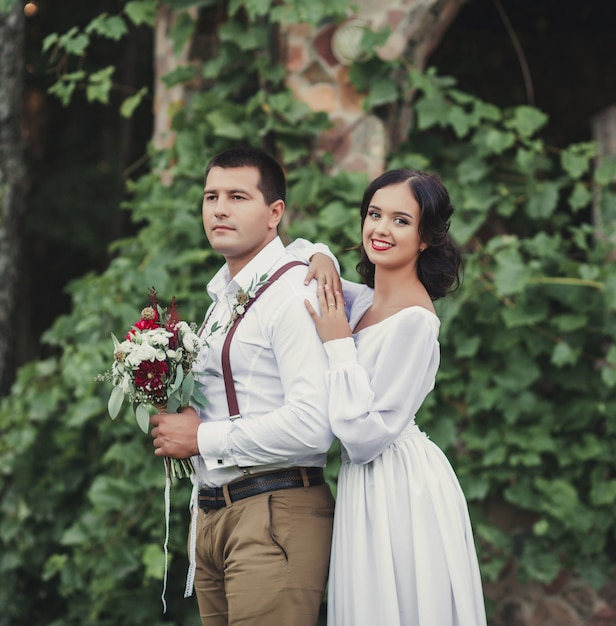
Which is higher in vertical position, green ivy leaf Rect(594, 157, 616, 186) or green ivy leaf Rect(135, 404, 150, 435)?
green ivy leaf Rect(594, 157, 616, 186)

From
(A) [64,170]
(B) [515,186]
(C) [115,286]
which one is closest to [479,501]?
(B) [515,186]

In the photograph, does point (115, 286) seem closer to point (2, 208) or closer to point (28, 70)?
point (2, 208)

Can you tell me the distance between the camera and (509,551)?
4875 millimetres

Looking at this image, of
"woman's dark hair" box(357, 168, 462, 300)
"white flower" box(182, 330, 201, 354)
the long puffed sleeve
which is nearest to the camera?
the long puffed sleeve

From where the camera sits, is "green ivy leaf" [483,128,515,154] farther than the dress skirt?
Yes

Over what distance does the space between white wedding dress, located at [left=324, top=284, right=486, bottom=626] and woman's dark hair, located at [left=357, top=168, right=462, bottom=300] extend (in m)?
0.22

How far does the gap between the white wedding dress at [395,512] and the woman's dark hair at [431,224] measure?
222mm

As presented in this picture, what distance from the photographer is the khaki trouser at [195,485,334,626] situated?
8.90 ft

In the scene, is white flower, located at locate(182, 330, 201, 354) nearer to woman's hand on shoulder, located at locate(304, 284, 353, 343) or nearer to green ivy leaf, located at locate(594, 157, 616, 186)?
woman's hand on shoulder, located at locate(304, 284, 353, 343)

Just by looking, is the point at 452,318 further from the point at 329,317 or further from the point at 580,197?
the point at 329,317

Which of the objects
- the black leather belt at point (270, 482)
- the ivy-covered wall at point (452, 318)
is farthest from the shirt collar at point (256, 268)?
the ivy-covered wall at point (452, 318)

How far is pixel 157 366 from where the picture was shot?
9.14 ft

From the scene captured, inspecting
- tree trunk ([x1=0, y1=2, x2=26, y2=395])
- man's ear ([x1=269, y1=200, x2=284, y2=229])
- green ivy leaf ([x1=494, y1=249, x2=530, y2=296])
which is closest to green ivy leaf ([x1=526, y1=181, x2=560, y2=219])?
green ivy leaf ([x1=494, y1=249, x2=530, y2=296])

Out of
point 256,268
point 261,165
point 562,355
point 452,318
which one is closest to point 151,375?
point 256,268
